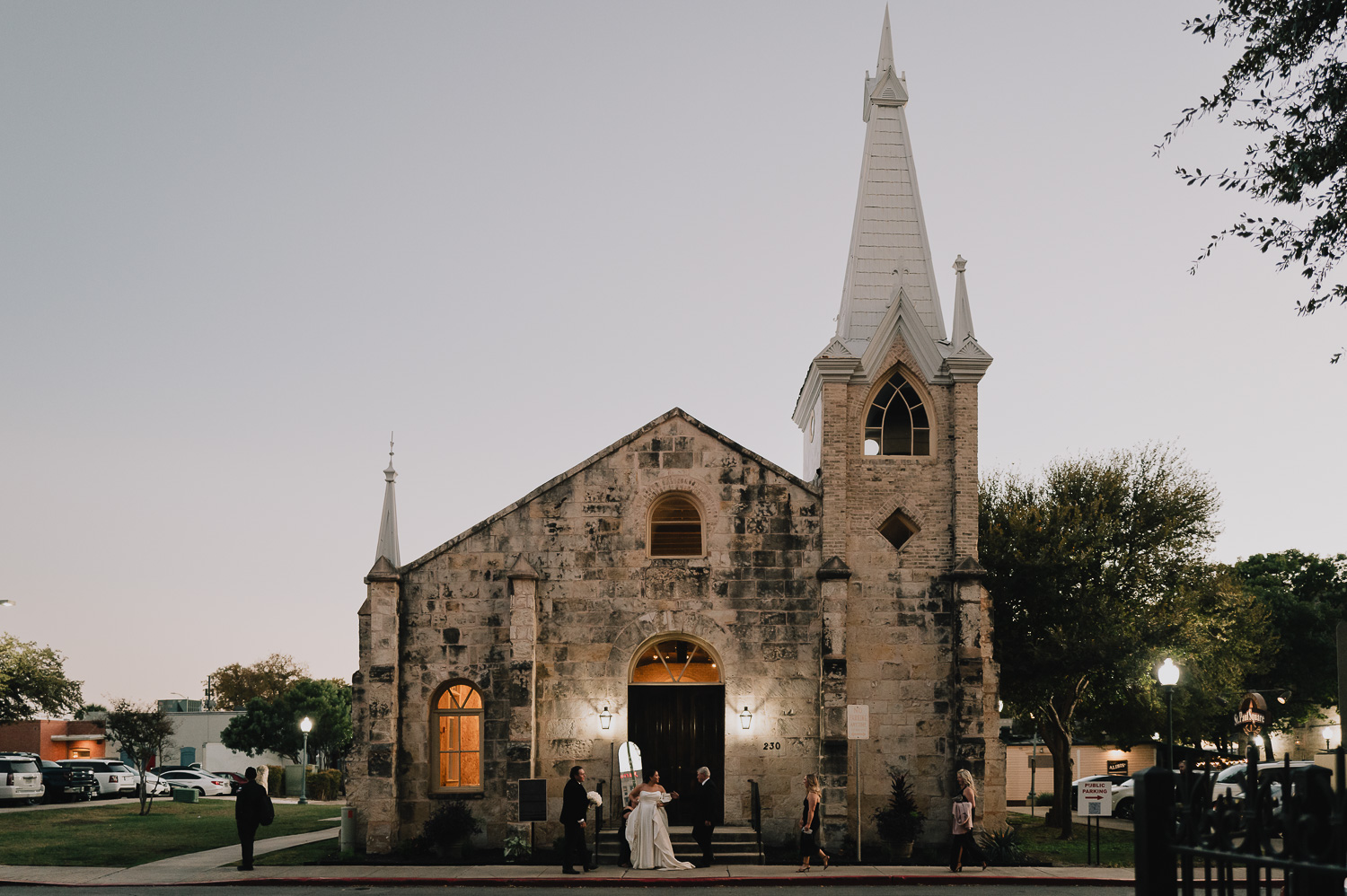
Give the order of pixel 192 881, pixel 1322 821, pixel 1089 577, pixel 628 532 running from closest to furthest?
pixel 1322 821
pixel 192 881
pixel 628 532
pixel 1089 577

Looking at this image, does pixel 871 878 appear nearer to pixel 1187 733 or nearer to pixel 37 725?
pixel 1187 733

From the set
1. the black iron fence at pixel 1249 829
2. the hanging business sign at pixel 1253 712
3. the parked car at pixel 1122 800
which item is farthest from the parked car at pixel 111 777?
the black iron fence at pixel 1249 829

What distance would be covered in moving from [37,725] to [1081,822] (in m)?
55.9

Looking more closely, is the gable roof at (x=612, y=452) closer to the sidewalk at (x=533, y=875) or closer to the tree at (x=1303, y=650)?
the sidewalk at (x=533, y=875)

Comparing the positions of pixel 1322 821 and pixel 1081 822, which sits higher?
pixel 1322 821

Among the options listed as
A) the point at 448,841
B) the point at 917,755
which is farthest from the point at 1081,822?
the point at 448,841

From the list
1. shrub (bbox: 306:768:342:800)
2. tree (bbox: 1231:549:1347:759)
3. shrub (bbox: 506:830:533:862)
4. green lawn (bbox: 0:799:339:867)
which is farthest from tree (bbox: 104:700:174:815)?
tree (bbox: 1231:549:1347:759)

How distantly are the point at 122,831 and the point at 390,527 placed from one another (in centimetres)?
1127

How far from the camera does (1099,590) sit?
2970 centimetres

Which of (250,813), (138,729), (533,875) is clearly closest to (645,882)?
(533,875)

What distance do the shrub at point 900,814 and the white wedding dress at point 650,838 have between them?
4.10m

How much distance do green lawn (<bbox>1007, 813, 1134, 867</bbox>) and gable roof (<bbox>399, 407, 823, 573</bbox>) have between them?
8423mm

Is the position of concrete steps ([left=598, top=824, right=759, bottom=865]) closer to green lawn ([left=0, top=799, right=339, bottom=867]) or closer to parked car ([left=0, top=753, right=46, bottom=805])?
green lawn ([left=0, top=799, right=339, bottom=867])

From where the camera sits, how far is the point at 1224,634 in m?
32.3
